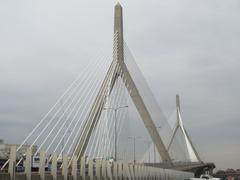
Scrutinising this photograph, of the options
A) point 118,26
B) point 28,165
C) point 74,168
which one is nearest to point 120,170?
point 74,168

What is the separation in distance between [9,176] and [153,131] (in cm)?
2757

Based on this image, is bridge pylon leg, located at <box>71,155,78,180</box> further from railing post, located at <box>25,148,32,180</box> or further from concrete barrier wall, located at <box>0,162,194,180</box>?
railing post, located at <box>25,148,32,180</box>

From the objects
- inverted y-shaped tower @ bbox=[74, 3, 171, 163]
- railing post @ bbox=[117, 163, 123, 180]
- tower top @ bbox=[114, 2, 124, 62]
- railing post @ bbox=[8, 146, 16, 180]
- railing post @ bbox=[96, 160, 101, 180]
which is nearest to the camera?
railing post @ bbox=[8, 146, 16, 180]

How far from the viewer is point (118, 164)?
2623cm

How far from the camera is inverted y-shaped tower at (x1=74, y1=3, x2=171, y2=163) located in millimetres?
28316

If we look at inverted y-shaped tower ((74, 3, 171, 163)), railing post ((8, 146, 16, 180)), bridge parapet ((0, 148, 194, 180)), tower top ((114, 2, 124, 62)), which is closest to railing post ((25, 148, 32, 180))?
bridge parapet ((0, 148, 194, 180))

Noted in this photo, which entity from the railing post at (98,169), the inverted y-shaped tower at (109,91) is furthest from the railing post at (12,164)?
the inverted y-shaped tower at (109,91)

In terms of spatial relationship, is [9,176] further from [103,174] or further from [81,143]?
[81,143]

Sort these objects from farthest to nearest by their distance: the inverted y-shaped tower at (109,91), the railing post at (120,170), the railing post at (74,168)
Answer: the inverted y-shaped tower at (109,91) < the railing post at (120,170) < the railing post at (74,168)

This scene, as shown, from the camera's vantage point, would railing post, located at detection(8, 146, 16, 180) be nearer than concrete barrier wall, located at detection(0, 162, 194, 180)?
Yes

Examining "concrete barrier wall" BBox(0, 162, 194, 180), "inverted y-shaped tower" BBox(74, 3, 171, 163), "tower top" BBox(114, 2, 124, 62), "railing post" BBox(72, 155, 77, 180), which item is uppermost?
"tower top" BBox(114, 2, 124, 62)

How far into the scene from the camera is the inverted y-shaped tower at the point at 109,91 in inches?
1115

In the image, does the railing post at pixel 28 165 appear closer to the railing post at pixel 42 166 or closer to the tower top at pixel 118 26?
the railing post at pixel 42 166

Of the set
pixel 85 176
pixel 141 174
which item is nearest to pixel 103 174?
pixel 85 176
